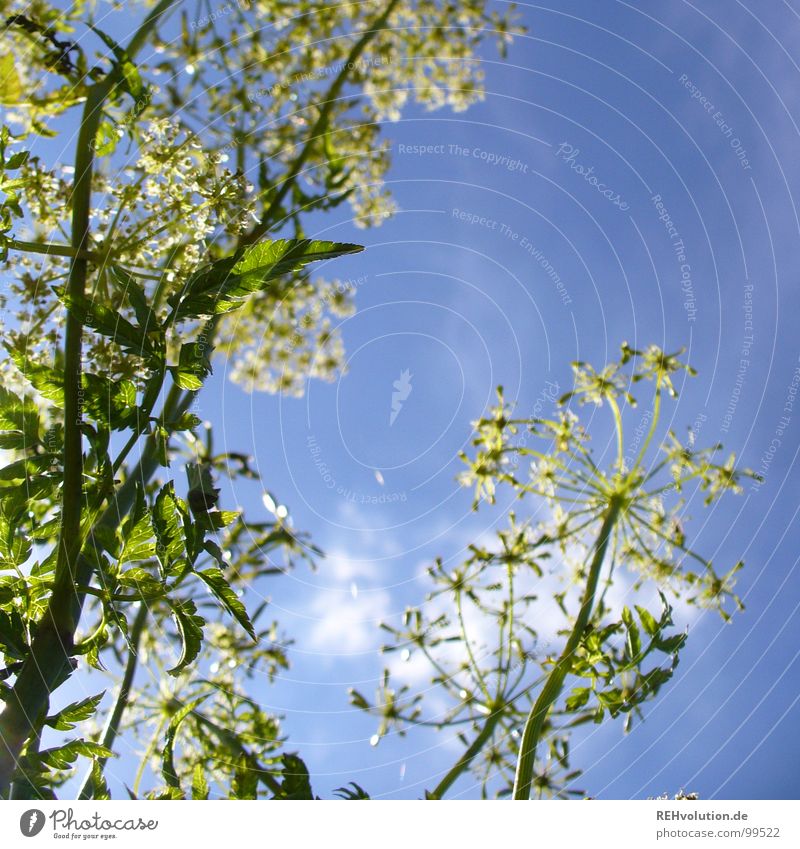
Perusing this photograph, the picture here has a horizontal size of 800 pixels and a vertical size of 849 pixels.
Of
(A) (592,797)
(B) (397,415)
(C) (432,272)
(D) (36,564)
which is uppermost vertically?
(C) (432,272)

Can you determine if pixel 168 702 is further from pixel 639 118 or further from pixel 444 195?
pixel 639 118

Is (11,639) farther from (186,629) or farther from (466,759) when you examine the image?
(466,759)

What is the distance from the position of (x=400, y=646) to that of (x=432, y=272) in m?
0.50

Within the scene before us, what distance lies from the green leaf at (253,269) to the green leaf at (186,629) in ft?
0.64

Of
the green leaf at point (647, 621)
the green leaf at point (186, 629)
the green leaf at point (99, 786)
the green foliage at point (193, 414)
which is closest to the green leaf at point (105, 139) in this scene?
the green foliage at point (193, 414)

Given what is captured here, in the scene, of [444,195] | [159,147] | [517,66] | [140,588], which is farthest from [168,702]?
[517,66]

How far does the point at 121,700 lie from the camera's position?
617 mm

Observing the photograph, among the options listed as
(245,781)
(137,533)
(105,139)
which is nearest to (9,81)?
(105,139)

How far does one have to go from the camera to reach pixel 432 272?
3.18 ft

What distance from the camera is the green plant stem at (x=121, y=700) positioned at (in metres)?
0.58

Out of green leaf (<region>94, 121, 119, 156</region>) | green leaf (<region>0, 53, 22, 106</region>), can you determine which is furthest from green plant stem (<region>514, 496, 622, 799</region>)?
green leaf (<region>0, 53, 22, 106</region>)

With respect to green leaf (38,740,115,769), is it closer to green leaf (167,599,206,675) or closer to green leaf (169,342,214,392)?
green leaf (167,599,206,675)

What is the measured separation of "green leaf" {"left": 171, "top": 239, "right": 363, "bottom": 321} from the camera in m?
0.44

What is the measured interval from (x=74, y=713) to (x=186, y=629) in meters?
0.12
